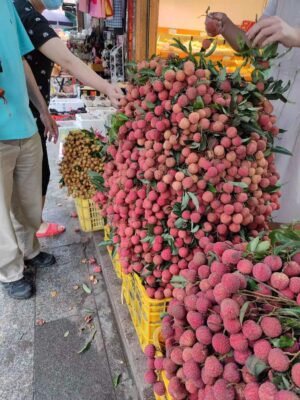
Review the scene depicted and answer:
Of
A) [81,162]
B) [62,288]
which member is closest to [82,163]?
[81,162]

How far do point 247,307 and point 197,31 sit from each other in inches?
204

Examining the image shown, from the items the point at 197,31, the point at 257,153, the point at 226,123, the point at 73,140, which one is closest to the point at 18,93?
the point at 73,140

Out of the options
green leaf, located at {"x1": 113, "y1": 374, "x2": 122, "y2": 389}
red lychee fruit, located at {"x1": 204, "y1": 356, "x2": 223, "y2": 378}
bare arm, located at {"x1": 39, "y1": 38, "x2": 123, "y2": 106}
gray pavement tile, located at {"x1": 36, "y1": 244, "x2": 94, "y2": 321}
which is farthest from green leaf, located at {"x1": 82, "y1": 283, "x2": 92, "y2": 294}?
Answer: red lychee fruit, located at {"x1": 204, "y1": 356, "x2": 223, "y2": 378}

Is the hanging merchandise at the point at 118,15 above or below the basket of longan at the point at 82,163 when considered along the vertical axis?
above

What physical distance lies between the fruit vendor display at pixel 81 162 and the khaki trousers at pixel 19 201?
31cm

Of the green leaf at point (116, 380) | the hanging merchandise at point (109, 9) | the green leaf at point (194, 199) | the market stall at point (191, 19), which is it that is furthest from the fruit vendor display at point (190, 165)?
the market stall at point (191, 19)

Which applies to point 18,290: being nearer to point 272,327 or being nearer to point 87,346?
point 87,346

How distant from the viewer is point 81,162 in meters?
2.09

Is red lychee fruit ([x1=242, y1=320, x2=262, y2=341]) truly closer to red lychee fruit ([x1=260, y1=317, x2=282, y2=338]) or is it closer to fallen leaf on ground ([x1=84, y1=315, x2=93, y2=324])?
red lychee fruit ([x1=260, y1=317, x2=282, y2=338])

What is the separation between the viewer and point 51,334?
156 cm

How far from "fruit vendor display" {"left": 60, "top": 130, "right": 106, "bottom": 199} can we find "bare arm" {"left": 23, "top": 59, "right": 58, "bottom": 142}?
14 cm

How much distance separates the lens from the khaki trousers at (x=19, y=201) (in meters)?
1.55

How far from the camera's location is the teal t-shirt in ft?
4.51

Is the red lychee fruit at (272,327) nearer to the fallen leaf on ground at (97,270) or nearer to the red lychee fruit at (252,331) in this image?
the red lychee fruit at (252,331)
